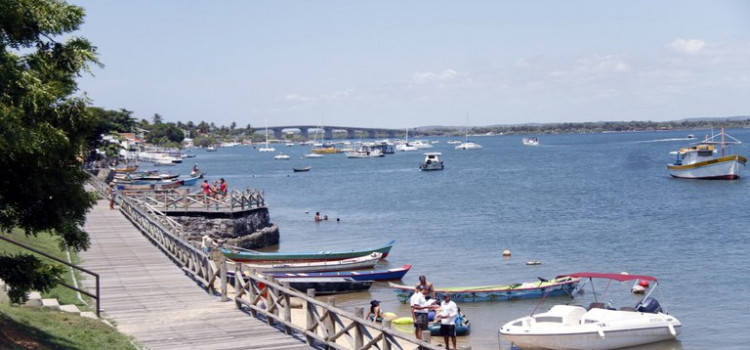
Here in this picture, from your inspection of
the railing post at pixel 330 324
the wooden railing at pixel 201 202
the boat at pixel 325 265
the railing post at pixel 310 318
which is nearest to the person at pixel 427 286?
the railing post at pixel 310 318

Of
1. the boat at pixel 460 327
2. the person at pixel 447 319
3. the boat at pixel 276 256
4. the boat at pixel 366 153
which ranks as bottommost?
the boat at pixel 366 153

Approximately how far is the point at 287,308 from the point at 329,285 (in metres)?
15.2

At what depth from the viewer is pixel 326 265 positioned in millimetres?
36781

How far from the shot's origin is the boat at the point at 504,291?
30.8 meters

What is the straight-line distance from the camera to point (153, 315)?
61.1 ft

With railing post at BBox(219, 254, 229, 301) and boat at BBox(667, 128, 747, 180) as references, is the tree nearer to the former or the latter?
railing post at BBox(219, 254, 229, 301)

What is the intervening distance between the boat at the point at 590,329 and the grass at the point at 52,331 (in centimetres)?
1259

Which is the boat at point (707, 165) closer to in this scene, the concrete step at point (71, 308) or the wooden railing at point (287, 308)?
A: the wooden railing at point (287, 308)

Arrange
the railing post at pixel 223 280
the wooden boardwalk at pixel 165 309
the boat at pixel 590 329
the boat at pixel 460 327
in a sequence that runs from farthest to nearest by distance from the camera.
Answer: the boat at pixel 460 327 < the boat at pixel 590 329 < the railing post at pixel 223 280 < the wooden boardwalk at pixel 165 309

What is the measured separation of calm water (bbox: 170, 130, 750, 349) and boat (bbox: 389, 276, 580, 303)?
0.38 metres

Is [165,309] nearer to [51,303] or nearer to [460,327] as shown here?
[51,303]

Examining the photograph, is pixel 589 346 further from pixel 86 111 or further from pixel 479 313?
pixel 86 111

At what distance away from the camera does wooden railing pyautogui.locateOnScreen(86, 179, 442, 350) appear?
48.0 feet

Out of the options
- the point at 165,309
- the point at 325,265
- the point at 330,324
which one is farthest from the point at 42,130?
the point at 325,265
